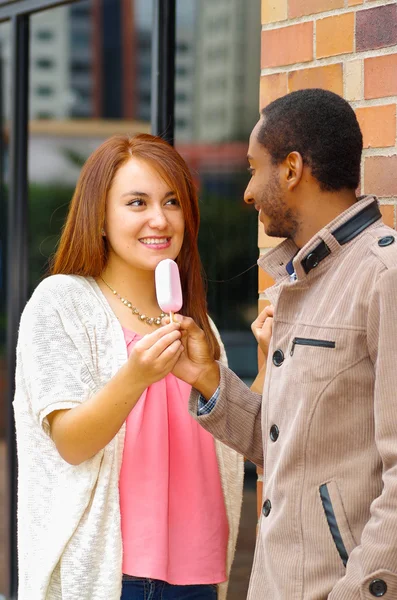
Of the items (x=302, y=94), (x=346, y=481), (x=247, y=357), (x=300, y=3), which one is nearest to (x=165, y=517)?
(x=346, y=481)

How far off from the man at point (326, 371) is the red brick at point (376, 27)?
1.46 ft

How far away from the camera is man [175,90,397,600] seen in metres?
1.61

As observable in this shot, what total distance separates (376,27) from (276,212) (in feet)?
2.23

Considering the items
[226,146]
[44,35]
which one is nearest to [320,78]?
[226,146]

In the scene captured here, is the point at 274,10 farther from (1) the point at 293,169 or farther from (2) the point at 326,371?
(2) the point at 326,371

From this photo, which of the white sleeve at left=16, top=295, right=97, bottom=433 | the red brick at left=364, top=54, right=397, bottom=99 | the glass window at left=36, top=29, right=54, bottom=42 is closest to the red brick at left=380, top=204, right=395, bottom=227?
the red brick at left=364, top=54, right=397, bottom=99

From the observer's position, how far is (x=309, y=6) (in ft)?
8.02

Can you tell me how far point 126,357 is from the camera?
7.68 ft

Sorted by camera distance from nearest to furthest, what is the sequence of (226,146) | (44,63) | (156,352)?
1. (156,352)
2. (226,146)
3. (44,63)

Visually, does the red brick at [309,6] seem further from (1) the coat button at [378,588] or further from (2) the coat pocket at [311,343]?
(1) the coat button at [378,588]

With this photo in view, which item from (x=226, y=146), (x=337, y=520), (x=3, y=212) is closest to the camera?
(x=337, y=520)

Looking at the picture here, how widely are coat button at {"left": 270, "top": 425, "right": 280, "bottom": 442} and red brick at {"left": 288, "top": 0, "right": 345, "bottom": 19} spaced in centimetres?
118

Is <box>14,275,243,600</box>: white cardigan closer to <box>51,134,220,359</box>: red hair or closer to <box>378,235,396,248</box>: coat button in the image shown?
<box>51,134,220,359</box>: red hair

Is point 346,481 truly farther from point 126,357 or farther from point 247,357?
point 247,357
